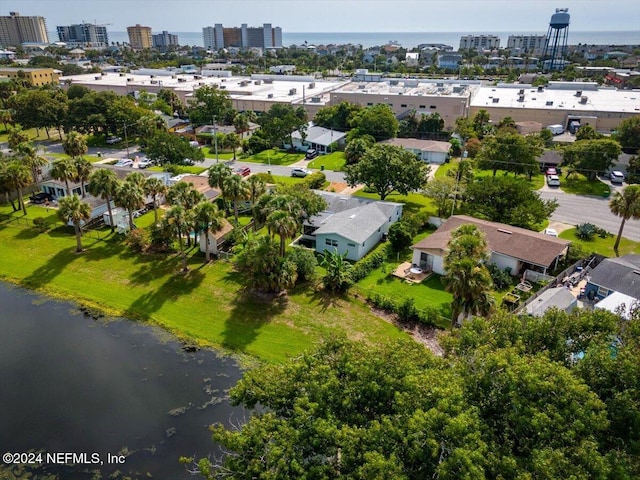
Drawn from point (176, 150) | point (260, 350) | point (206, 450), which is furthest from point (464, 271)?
point (176, 150)

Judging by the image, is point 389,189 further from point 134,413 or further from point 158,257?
point 134,413

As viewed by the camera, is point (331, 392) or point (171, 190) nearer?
point (331, 392)

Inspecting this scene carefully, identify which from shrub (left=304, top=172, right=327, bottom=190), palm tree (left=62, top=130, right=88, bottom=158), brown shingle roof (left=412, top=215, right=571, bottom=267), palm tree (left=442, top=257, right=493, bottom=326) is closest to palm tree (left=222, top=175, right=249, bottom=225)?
shrub (left=304, top=172, right=327, bottom=190)

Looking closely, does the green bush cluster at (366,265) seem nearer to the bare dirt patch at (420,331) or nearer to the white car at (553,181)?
the bare dirt patch at (420,331)

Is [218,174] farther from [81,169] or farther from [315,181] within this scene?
[315,181]

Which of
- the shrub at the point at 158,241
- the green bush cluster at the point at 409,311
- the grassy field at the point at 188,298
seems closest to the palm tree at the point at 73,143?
the grassy field at the point at 188,298

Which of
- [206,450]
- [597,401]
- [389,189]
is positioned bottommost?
[206,450]

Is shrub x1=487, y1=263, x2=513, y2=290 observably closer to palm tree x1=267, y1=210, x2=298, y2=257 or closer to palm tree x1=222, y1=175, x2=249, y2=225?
palm tree x1=267, y1=210, x2=298, y2=257
